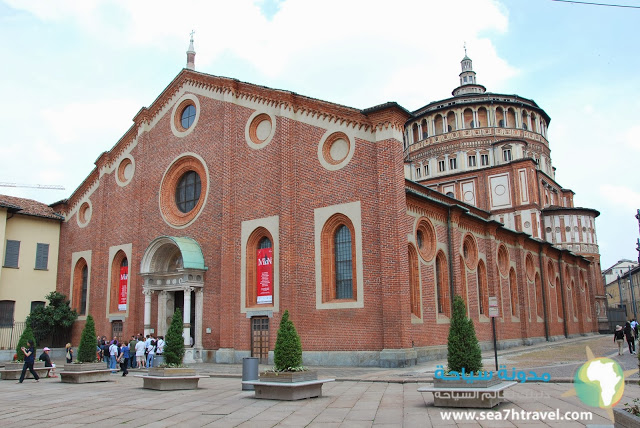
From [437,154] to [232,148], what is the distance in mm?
30114

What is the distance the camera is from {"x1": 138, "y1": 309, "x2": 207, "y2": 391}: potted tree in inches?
591

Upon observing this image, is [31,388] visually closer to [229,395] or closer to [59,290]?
[229,395]

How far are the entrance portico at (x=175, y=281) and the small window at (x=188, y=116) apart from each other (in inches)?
257

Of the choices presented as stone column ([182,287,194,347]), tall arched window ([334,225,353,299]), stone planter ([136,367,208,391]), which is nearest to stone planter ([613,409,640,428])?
stone planter ([136,367,208,391])

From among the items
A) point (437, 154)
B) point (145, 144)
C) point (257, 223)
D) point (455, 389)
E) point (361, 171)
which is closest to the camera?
point (455, 389)

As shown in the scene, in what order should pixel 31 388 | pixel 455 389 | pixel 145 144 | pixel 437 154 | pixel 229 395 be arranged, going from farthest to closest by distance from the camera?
pixel 437 154 < pixel 145 144 < pixel 31 388 < pixel 229 395 < pixel 455 389

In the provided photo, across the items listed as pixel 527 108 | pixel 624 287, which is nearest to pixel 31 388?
pixel 527 108

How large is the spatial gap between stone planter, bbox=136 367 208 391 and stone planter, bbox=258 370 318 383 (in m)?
3.36

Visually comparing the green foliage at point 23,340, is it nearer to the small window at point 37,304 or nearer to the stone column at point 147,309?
the stone column at point 147,309

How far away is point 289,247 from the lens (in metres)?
22.7

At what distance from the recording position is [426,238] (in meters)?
24.3

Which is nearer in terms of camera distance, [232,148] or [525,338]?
[232,148]

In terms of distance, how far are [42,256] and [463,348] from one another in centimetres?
2949

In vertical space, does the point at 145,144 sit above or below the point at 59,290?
above
